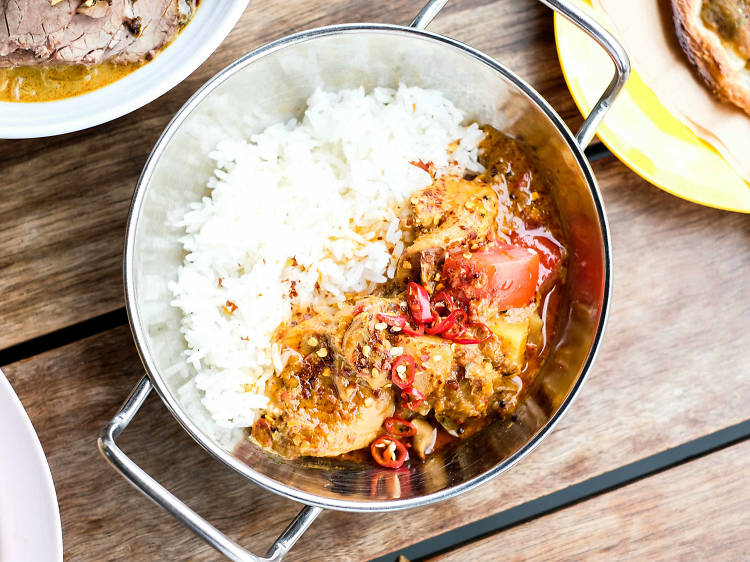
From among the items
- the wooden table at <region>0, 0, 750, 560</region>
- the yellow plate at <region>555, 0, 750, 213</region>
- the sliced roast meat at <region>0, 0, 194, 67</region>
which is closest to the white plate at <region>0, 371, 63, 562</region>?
the wooden table at <region>0, 0, 750, 560</region>

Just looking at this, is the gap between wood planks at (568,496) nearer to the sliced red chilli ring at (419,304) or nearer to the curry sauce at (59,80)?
the sliced red chilli ring at (419,304)

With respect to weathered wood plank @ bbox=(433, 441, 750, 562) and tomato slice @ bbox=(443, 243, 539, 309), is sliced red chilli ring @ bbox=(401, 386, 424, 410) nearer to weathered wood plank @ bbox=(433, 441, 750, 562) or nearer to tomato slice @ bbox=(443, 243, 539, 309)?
tomato slice @ bbox=(443, 243, 539, 309)

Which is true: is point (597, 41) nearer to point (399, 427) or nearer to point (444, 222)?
point (444, 222)

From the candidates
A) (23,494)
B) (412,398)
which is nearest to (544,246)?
(412,398)

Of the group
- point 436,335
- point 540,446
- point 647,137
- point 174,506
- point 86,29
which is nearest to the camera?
point 174,506

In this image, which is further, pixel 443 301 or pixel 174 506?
pixel 443 301

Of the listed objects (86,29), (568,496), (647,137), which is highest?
(86,29)

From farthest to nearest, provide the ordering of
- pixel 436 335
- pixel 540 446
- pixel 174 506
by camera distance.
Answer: pixel 540 446 < pixel 436 335 < pixel 174 506
